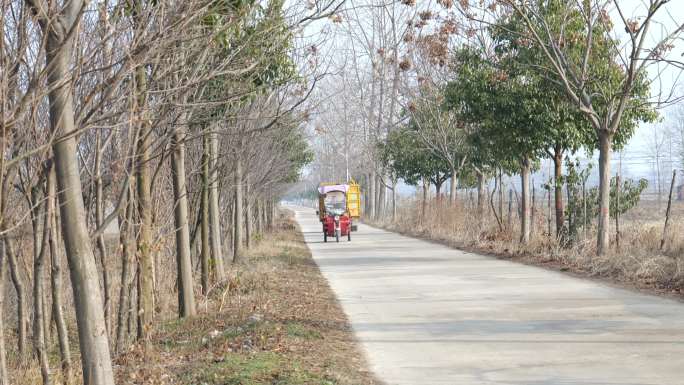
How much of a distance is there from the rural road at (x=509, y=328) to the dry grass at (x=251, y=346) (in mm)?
359

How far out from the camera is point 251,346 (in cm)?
1014

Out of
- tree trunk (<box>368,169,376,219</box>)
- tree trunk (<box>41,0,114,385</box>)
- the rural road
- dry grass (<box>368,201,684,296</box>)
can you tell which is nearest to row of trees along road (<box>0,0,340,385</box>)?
tree trunk (<box>41,0,114,385</box>)

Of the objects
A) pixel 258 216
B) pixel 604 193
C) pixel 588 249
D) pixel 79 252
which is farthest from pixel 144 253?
pixel 258 216

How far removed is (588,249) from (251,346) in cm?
1229

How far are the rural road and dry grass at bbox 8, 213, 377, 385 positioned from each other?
0.36 m

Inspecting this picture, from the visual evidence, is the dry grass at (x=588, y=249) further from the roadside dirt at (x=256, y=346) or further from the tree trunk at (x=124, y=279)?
the tree trunk at (x=124, y=279)

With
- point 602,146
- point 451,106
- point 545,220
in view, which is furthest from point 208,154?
point 545,220

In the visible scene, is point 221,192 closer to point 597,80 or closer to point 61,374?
point 597,80

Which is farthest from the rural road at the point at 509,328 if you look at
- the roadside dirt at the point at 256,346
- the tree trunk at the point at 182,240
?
the tree trunk at the point at 182,240

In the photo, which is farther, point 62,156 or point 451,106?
point 451,106

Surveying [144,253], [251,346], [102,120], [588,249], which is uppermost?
[102,120]

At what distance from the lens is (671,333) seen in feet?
34.4

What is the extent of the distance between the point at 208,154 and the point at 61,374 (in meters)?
6.55

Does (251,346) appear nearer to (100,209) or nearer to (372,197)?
(100,209)
